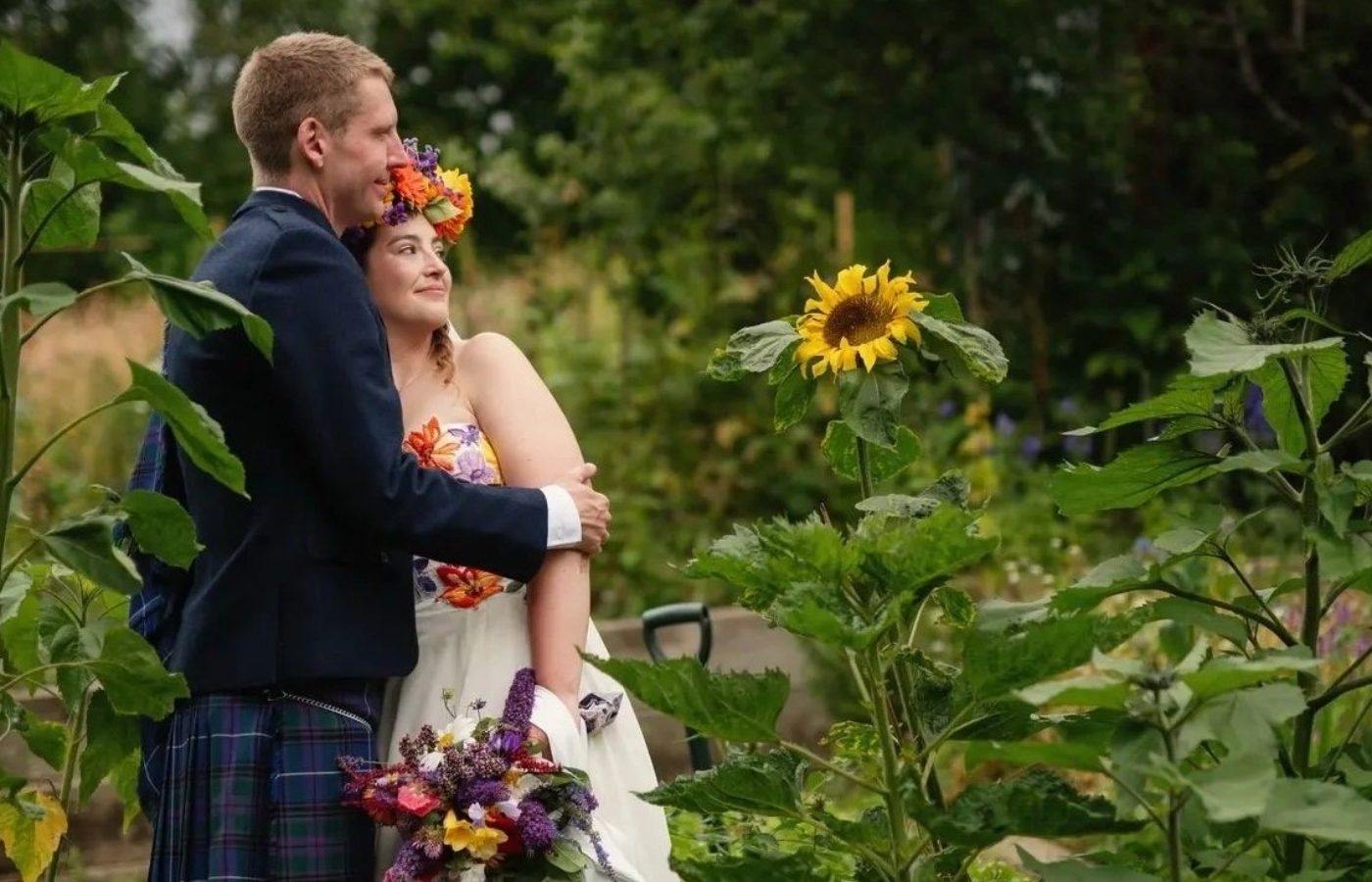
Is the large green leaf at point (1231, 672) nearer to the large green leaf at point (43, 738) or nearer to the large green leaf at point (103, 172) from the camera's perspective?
the large green leaf at point (103, 172)

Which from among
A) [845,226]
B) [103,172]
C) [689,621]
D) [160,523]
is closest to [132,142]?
[103,172]

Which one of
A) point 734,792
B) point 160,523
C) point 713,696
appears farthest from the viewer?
point 160,523

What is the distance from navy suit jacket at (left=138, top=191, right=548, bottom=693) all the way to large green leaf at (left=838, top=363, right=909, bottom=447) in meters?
0.62

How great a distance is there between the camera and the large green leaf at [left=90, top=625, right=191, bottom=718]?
7.31 feet

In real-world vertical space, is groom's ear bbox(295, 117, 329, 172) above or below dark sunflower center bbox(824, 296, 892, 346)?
above

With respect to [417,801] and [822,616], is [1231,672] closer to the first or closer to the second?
[822,616]

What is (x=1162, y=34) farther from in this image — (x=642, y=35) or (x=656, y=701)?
(x=656, y=701)

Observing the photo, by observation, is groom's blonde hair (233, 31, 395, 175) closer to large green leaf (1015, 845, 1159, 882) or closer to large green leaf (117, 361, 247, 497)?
large green leaf (117, 361, 247, 497)

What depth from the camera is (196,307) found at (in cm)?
209

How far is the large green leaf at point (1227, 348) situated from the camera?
76.5 inches

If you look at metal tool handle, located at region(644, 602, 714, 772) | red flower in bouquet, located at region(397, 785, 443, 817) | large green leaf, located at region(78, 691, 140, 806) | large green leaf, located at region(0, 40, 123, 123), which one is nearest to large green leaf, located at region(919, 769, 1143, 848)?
red flower in bouquet, located at region(397, 785, 443, 817)

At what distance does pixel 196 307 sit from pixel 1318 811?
124 cm

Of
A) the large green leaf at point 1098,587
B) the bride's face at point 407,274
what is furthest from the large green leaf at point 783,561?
the bride's face at point 407,274

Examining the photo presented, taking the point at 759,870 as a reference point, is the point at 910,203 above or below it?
above
